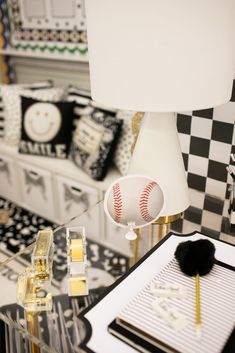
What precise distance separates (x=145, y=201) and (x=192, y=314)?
13.5 inches

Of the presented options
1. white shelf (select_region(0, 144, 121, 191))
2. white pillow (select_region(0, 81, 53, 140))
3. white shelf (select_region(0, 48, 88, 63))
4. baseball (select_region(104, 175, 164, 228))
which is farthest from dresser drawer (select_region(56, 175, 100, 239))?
baseball (select_region(104, 175, 164, 228))

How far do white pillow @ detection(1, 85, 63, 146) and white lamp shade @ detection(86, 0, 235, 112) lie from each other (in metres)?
1.56

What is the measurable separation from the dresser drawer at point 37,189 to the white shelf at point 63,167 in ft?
0.13

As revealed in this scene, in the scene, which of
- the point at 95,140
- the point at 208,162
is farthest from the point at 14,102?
the point at 208,162

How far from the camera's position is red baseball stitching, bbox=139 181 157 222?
2.85 ft

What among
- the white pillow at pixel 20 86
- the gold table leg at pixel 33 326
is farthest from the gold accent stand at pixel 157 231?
the white pillow at pixel 20 86

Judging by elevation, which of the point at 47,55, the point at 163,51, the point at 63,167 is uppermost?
the point at 163,51

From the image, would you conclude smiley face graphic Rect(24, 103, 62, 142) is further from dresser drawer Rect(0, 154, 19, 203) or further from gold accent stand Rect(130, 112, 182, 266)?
gold accent stand Rect(130, 112, 182, 266)

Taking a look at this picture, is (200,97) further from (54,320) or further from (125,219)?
(54,320)

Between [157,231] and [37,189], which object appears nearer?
[157,231]

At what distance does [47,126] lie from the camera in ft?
6.80

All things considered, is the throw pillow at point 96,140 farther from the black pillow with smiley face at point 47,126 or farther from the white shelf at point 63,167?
the black pillow with smiley face at point 47,126

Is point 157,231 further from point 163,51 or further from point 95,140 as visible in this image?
point 95,140

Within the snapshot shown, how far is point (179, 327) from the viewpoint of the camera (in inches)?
22.4
